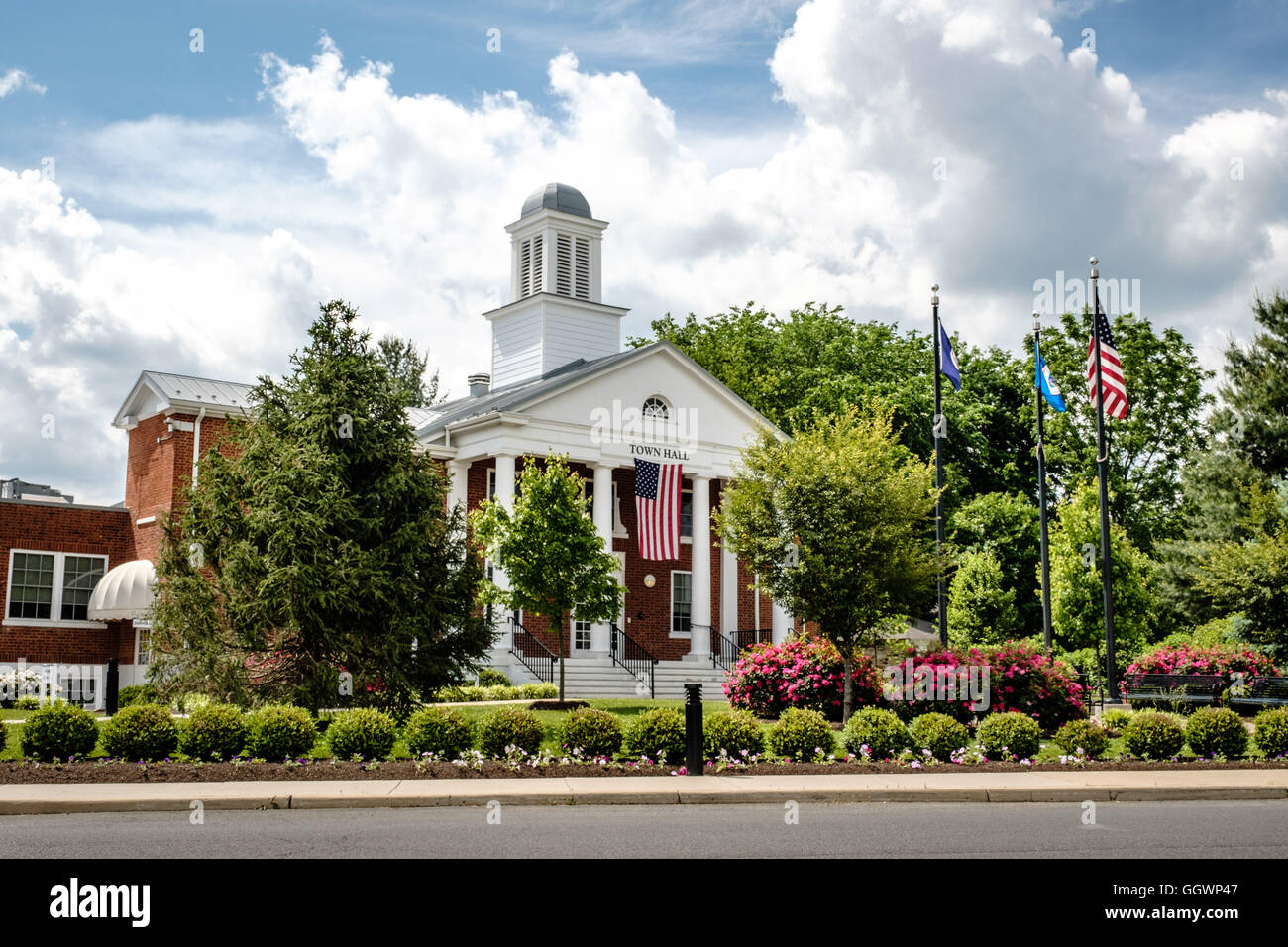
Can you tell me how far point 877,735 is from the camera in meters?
16.8

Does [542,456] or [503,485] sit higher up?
[542,456]

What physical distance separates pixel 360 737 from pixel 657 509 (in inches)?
687

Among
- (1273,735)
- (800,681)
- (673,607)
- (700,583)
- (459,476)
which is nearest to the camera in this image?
(1273,735)

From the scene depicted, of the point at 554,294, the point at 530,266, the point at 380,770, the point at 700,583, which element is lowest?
the point at 380,770

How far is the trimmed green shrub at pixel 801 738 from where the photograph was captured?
16.6 m

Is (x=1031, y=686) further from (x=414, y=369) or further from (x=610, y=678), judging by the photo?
(x=414, y=369)

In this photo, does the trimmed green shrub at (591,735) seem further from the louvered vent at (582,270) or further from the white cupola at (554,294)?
the louvered vent at (582,270)

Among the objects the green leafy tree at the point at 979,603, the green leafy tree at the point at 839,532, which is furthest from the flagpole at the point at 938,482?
the green leafy tree at the point at 979,603

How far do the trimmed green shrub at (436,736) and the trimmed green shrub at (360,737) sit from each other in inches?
13.5

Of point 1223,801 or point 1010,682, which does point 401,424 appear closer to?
point 1010,682

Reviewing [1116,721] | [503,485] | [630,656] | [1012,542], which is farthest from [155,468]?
[1012,542]

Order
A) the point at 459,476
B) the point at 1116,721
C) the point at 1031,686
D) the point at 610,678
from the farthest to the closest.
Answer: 1. the point at 459,476
2. the point at 610,678
3. the point at 1031,686
4. the point at 1116,721

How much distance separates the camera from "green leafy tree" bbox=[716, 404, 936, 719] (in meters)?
22.2

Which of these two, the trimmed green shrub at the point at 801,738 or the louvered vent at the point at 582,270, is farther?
the louvered vent at the point at 582,270
